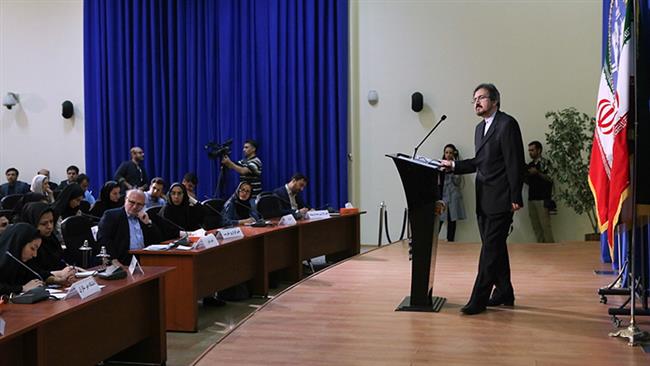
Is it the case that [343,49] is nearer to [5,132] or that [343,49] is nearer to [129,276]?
[5,132]

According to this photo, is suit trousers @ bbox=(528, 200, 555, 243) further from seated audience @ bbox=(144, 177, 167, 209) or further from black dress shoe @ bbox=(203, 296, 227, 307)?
black dress shoe @ bbox=(203, 296, 227, 307)

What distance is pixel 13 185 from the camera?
Result: 10656 mm

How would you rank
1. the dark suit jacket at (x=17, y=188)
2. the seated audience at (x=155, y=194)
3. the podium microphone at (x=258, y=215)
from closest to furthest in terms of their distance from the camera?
the podium microphone at (x=258, y=215)
the seated audience at (x=155, y=194)
the dark suit jacket at (x=17, y=188)

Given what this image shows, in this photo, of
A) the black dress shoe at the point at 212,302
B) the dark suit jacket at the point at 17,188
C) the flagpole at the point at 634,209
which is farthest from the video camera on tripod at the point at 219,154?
the flagpole at the point at 634,209

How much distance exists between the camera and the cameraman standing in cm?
984

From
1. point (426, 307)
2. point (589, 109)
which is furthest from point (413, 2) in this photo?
point (426, 307)

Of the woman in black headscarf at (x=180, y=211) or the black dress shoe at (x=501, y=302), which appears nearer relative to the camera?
the black dress shoe at (x=501, y=302)

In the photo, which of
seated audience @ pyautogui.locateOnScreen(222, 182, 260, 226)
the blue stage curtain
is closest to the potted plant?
the blue stage curtain

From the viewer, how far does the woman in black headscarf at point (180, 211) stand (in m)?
6.57

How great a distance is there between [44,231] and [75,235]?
2.48 feet

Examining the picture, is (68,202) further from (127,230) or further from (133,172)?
(133,172)

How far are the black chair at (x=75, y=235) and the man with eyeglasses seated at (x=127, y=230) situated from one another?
0.31 feet

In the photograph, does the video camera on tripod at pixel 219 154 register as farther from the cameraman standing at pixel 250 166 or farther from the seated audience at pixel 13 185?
the seated audience at pixel 13 185

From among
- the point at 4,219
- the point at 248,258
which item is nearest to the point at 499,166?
the point at 248,258
